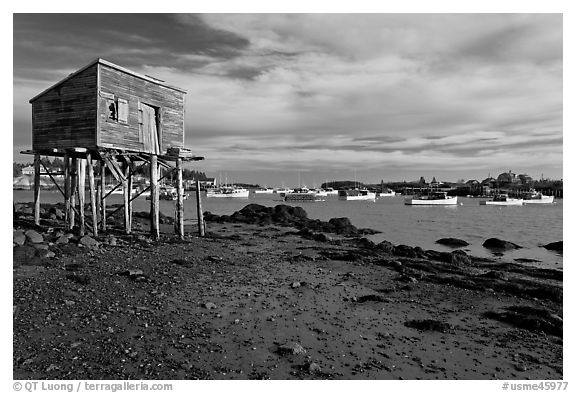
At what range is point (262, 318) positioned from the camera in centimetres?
1020

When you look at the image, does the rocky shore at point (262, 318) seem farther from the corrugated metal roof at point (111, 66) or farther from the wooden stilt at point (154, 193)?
the corrugated metal roof at point (111, 66)

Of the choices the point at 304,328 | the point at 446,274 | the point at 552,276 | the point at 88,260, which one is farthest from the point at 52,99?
the point at 552,276

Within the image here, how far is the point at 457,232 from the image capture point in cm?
4312

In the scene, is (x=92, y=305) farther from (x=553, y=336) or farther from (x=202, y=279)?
(x=553, y=336)

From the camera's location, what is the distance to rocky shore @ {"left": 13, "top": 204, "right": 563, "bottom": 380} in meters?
7.59

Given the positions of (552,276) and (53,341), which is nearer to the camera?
(53,341)

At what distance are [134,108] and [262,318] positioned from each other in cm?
1390

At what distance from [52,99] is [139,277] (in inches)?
461

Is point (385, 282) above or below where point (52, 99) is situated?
below

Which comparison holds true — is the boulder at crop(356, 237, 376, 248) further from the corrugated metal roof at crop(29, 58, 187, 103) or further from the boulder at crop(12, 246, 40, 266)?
the boulder at crop(12, 246, 40, 266)

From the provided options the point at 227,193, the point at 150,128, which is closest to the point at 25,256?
the point at 150,128

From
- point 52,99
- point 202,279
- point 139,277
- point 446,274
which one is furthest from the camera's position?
point 52,99

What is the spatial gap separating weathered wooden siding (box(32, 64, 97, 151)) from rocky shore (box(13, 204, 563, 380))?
16.3ft

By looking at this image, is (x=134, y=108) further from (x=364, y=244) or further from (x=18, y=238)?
(x=364, y=244)
